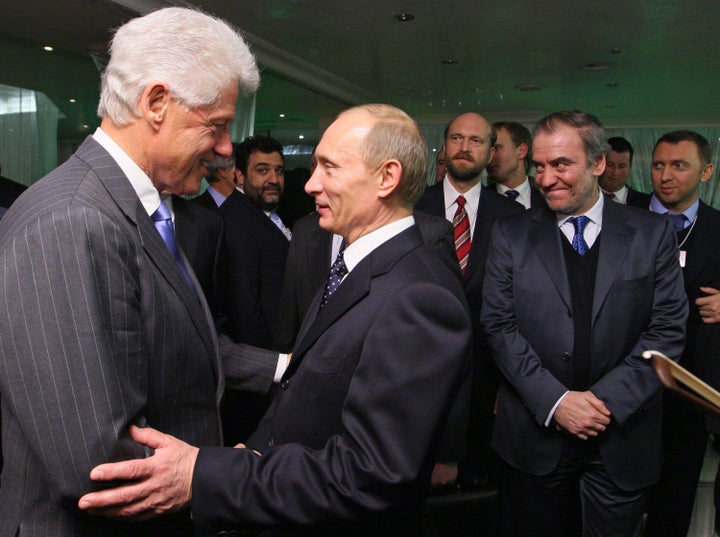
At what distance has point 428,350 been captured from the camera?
118 cm

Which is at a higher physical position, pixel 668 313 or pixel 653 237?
pixel 653 237

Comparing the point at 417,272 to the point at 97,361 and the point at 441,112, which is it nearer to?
the point at 97,361

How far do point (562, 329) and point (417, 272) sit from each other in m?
1.17

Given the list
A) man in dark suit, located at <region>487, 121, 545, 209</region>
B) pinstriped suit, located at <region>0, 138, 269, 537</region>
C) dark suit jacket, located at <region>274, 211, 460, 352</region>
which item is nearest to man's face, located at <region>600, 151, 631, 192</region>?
man in dark suit, located at <region>487, 121, 545, 209</region>

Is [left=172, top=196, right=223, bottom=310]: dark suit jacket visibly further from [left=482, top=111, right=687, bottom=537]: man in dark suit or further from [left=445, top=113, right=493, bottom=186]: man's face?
[left=445, top=113, right=493, bottom=186]: man's face

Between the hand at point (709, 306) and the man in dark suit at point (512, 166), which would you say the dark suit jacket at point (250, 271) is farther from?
the hand at point (709, 306)

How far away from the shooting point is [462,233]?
341 centimetres

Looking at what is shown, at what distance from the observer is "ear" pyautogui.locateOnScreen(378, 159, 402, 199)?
57.9 inches

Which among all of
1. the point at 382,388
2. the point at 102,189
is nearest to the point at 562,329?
the point at 382,388

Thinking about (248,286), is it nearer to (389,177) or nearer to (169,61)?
(389,177)

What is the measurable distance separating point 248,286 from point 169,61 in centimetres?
227

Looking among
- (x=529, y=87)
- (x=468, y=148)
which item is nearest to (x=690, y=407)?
(x=468, y=148)

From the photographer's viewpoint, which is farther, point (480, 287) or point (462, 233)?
point (462, 233)

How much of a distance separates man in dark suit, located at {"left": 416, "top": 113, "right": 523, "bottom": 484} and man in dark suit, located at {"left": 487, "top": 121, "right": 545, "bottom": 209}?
624 mm
